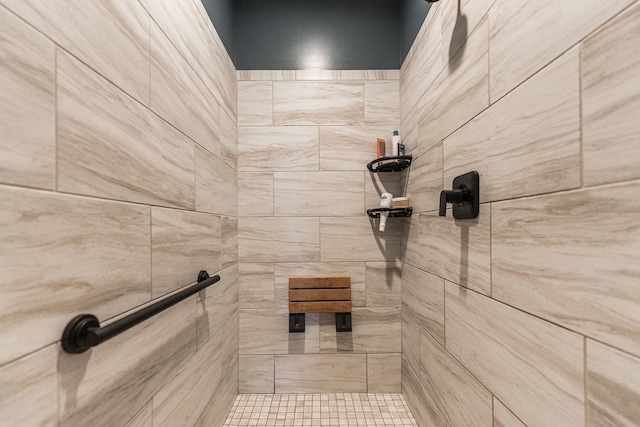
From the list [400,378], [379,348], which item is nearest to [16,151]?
[379,348]

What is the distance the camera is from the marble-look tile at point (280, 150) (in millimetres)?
1839

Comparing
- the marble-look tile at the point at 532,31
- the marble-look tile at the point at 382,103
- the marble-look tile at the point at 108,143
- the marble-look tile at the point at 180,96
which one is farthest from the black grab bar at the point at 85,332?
the marble-look tile at the point at 382,103

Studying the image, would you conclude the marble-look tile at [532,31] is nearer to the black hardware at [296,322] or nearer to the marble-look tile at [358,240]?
the marble-look tile at [358,240]

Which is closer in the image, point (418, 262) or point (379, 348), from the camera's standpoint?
point (418, 262)

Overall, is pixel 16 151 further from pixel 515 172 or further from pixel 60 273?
pixel 515 172

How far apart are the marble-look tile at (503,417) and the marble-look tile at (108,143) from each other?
1.05 m

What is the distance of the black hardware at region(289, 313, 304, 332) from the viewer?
5.76 ft

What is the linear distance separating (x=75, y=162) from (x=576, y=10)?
37.3 inches

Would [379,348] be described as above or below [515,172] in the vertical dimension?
below

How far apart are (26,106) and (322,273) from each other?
58.5 inches

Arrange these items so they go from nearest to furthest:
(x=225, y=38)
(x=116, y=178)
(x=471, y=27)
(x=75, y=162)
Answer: (x=75, y=162) < (x=116, y=178) < (x=471, y=27) < (x=225, y=38)

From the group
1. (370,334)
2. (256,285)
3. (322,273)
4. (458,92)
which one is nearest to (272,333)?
(256,285)

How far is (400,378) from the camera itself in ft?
5.99

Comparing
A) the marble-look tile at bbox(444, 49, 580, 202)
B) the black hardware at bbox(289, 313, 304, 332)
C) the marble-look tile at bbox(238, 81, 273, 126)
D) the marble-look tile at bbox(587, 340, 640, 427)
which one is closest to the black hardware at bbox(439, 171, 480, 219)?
the marble-look tile at bbox(444, 49, 580, 202)
